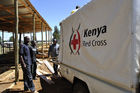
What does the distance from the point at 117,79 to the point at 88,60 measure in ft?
3.01

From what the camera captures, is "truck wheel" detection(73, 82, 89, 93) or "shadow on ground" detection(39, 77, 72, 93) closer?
"truck wheel" detection(73, 82, 89, 93)

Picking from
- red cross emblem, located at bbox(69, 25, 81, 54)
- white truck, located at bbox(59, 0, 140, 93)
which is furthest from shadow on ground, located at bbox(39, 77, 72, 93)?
red cross emblem, located at bbox(69, 25, 81, 54)

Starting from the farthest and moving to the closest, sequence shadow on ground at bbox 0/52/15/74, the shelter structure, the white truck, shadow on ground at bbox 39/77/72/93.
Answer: shadow on ground at bbox 0/52/15/74, the shelter structure, shadow on ground at bbox 39/77/72/93, the white truck

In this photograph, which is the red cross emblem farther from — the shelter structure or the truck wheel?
the shelter structure

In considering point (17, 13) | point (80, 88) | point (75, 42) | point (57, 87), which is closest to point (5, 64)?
point (17, 13)

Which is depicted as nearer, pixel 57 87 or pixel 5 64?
pixel 57 87

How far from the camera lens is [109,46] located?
202 cm

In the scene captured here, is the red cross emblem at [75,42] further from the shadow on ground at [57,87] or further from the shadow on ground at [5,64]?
the shadow on ground at [5,64]

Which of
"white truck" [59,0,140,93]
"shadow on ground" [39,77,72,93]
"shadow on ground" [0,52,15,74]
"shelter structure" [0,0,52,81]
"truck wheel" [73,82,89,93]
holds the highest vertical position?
"shelter structure" [0,0,52,81]

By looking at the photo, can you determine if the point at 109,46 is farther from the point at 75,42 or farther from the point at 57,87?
the point at 57,87

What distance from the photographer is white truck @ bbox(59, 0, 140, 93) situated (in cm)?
161

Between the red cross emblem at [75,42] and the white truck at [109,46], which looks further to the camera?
the red cross emblem at [75,42]

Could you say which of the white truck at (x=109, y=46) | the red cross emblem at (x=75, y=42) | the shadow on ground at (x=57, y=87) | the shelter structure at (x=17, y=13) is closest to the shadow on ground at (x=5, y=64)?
the shelter structure at (x=17, y=13)

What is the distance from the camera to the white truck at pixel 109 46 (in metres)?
1.61
